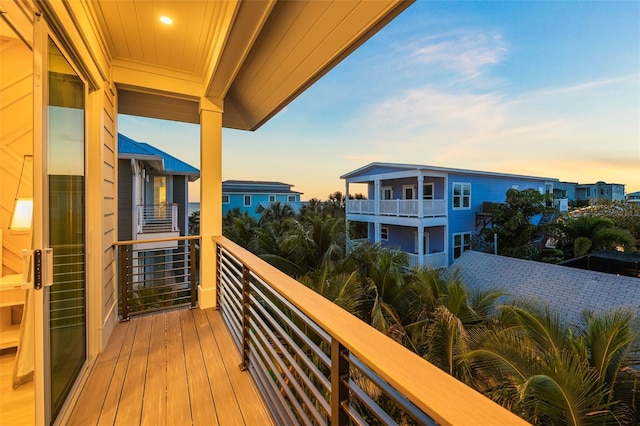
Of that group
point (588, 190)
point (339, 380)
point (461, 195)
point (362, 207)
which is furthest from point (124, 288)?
point (588, 190)

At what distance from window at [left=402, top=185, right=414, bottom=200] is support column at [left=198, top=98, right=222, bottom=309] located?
404 inches

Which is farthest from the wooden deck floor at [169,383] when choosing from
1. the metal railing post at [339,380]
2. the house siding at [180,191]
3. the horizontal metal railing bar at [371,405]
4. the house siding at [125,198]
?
the house siding at [180,191]

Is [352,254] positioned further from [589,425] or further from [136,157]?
[136,157]

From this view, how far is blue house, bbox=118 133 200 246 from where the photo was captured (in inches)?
303

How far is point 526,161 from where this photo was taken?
44.1ft

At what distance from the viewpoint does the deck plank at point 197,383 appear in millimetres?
1700

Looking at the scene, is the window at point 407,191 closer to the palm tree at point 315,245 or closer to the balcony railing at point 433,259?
the balcony railing at point 433,259

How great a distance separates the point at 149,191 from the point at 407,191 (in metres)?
10.3

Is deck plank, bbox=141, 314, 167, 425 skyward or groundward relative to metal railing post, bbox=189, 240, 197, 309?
groundward

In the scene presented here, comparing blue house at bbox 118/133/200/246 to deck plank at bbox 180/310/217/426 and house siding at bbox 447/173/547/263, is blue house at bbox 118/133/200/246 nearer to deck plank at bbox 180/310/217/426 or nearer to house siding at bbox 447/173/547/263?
deck plank at bbox 180/310/217/426

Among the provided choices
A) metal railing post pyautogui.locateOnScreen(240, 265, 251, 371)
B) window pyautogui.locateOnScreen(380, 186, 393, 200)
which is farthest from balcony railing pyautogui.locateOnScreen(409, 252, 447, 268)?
metal railing post pyautogui.locateOnScreen(240, 265, 251, 371)

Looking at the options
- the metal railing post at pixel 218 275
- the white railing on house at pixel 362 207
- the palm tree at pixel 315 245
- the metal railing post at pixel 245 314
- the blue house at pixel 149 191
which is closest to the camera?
the metal railing post at pixel 245 314

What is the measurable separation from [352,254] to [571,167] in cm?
1338

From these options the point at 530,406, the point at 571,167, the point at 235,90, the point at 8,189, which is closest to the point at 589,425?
the point at 530,406
